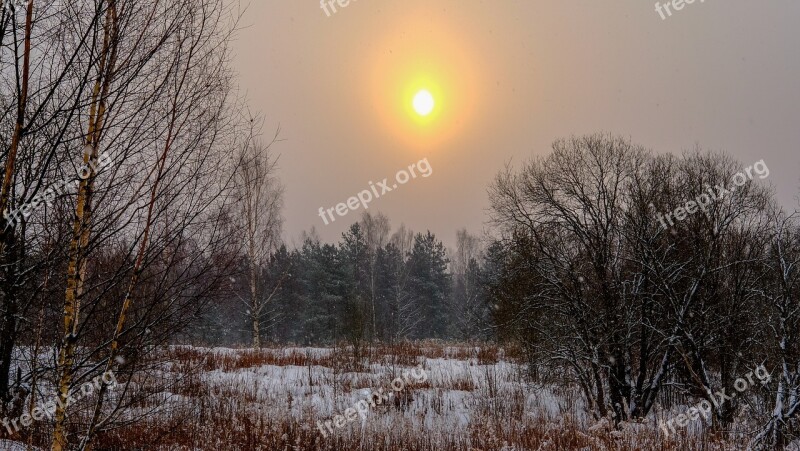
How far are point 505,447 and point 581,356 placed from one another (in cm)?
384

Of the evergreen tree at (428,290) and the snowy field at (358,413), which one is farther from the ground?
the evergreen tree at (428,290)

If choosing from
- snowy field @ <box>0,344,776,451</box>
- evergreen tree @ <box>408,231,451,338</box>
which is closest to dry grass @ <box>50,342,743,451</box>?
snowy field @ <box>0,344,776,451</box>

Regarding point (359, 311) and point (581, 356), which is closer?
point (581, 356)

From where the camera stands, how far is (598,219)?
32.4ft

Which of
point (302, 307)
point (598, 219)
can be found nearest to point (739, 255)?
point (598, 219)

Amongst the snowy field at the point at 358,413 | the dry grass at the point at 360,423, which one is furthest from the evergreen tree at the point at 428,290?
the dry grass at the point at 360,423

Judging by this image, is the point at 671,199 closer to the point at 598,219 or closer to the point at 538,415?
the point at 598,219

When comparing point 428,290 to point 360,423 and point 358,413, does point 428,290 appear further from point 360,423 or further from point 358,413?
point 360,423

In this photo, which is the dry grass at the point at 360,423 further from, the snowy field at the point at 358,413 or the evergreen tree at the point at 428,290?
the evergreen tree at the point at 428,290

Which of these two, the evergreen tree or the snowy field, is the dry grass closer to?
the snowy field

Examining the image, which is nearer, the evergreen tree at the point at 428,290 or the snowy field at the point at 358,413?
the snowy field at the point at 358,413

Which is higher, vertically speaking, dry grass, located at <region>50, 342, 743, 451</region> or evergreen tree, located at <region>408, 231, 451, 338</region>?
evergreen tree, located at <region>408, 231, 451, 338</region>

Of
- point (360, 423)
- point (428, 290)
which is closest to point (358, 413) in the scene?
point (360, 423)

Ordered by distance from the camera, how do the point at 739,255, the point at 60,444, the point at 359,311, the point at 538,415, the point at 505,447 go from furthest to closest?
the point at 359,311 < the point at 739,255 < the point at 538,415 < the point at 505,447 < the point at 60,444
